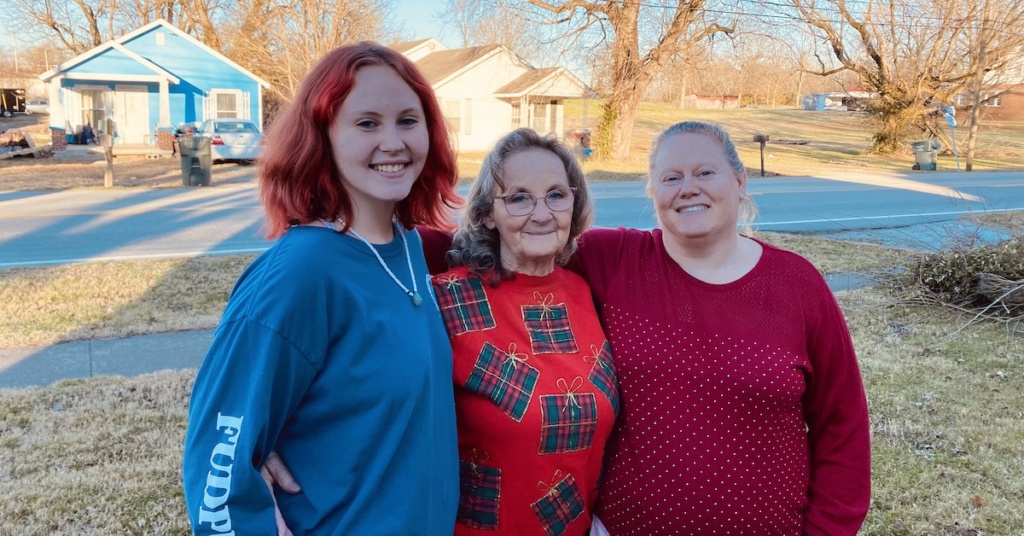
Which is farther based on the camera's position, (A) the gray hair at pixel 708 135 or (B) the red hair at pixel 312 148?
(A) the gray hair at pixel 708 135

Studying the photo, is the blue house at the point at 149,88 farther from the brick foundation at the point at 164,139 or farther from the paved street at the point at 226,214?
the paved street at the point at 226,214

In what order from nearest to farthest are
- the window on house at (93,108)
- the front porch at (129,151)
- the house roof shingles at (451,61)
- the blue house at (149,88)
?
the front porch at (129,151) → the blue house at (149,88) → the window on house at (93,108) → the house roof shingles at (451,61)

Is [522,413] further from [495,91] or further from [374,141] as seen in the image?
[495,91]

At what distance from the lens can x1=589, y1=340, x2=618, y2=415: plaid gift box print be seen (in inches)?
83.7

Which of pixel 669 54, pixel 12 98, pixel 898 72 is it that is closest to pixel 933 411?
pixel 669 54

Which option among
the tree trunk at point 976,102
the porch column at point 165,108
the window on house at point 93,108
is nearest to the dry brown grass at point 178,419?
the tree trunk at point 976,102

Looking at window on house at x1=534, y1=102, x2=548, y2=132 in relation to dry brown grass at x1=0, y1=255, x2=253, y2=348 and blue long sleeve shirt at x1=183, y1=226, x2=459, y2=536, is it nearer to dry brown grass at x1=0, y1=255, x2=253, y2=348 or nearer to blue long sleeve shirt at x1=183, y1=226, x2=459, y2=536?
dry brown grass at x1=0, y1=255, x2=253, y2=348

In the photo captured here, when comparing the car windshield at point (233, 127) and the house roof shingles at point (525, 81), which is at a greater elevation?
the house roof shingles at point (525, 81)

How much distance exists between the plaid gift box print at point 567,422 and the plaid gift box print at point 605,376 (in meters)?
0.05

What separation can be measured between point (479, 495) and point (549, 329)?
1.54ft

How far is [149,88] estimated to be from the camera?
30531 mm

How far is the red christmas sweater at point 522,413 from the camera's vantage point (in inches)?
80.0

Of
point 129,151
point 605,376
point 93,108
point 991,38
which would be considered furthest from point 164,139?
point 991,38

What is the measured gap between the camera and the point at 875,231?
11.9 m
